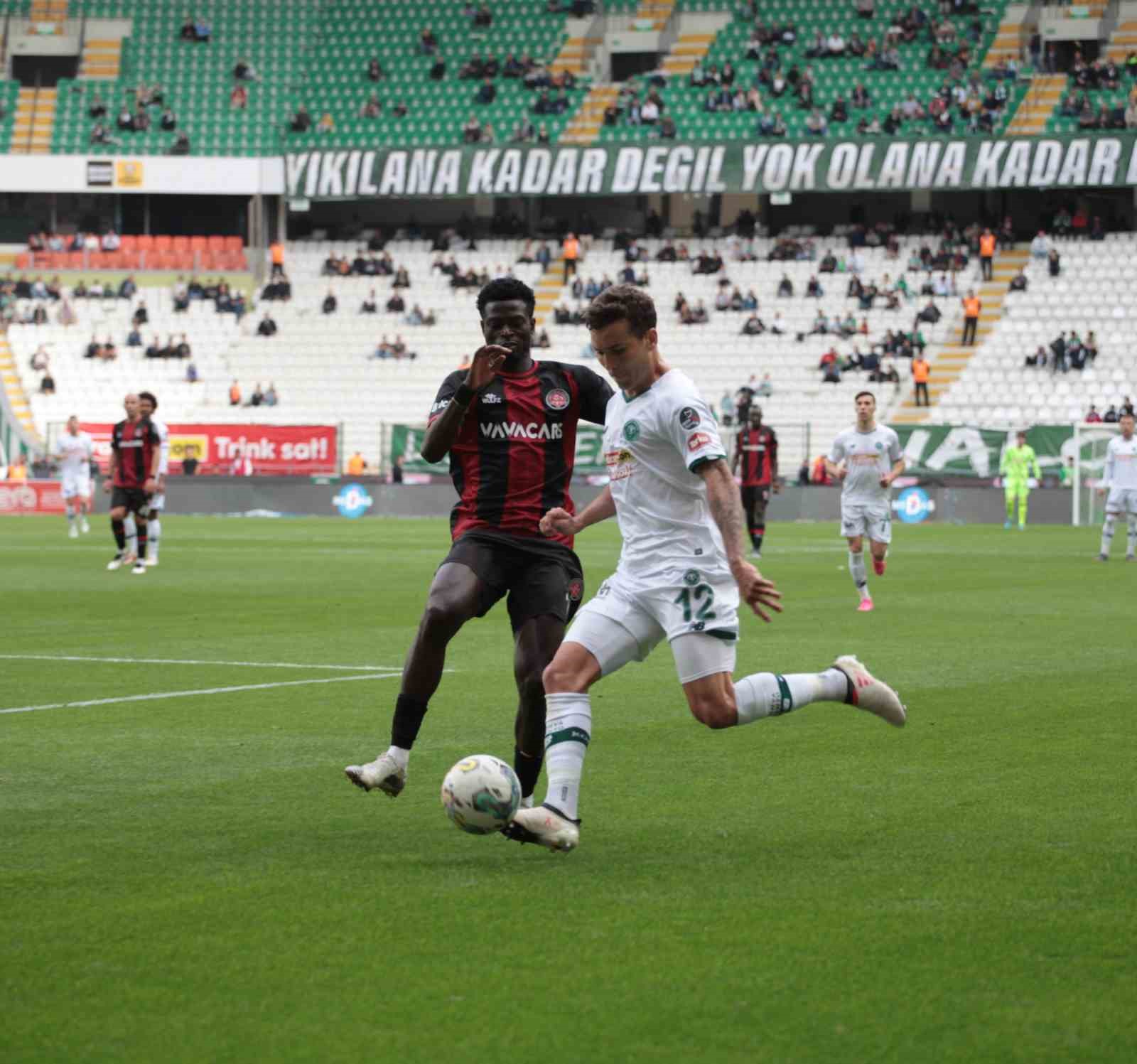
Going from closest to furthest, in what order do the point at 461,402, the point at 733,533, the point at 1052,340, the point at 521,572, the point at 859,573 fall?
the point at 733,533 < the point at 461,402 < the point at 521,572 < the point at 859,573 < the point at 1052,340

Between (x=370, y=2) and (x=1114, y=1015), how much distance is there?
6198cm

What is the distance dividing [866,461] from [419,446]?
1082 inches

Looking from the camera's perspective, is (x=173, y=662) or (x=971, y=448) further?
(x=971, y=448)

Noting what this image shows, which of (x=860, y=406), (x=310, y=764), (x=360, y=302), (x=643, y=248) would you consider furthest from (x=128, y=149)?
(x=310, y=764)

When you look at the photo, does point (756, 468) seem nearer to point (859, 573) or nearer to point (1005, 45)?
point (859, 573)

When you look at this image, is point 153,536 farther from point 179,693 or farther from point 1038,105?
point 1038,105

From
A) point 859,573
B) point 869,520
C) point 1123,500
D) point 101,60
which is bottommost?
point 859,573

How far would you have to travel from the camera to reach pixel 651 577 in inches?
270

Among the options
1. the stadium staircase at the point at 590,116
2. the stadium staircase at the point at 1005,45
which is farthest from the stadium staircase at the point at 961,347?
the stadium staircase at the point at 590,116

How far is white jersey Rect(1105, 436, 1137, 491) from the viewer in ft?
95.9

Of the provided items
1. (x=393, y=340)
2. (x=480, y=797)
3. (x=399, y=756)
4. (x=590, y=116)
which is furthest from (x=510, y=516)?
(x=590, y=116)

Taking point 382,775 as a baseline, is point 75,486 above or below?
below

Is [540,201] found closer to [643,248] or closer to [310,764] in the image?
[643,248]

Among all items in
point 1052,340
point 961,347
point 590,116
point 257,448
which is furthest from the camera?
point 590,116
